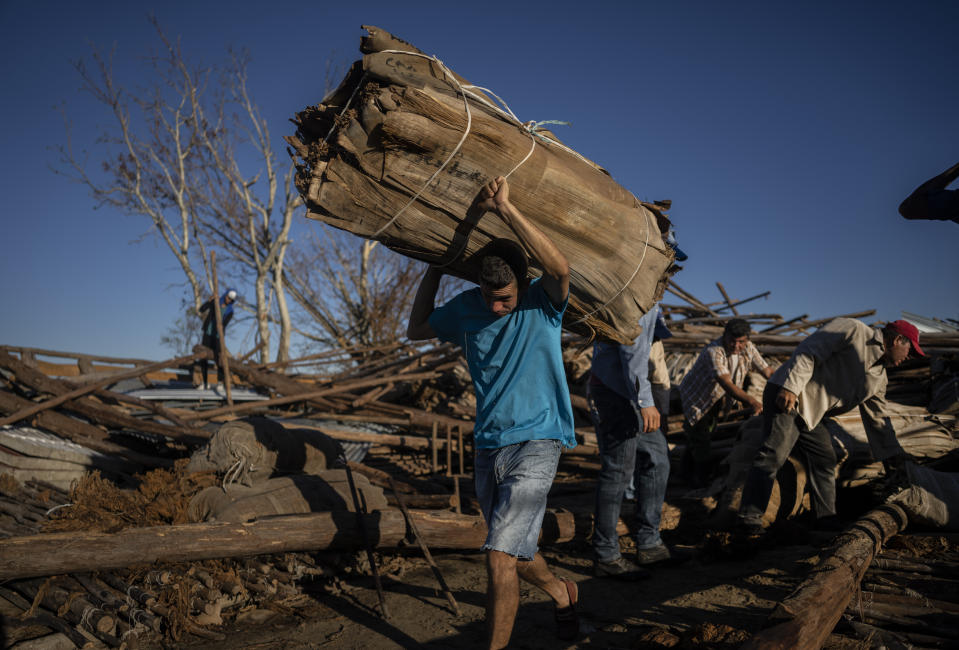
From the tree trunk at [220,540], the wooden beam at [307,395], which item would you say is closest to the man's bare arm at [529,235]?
the tree trunk at [220,540]

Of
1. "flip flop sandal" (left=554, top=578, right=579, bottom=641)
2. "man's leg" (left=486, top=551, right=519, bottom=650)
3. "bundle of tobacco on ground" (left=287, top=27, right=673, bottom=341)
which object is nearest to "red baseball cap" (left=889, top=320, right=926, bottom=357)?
"bundle of tobacco on ground" (left=287, top=27, right=673, bottom=341)

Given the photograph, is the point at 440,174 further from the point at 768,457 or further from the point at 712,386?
the point at 712,386

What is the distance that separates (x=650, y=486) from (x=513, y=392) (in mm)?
2115

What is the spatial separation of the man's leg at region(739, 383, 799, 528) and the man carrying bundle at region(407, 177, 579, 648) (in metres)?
2.37

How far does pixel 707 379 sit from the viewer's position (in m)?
6.18

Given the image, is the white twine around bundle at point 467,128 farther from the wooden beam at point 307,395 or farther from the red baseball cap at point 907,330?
the wooden beam at point 307,395

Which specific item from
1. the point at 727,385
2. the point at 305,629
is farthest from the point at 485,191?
the point at 727,385

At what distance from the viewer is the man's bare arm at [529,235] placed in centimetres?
262

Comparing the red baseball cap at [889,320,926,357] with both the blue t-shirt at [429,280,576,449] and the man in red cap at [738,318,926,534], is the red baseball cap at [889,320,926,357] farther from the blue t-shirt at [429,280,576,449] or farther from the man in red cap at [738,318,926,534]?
the blue t-shirt at [429,280,576,449]

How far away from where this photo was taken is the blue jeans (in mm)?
4184

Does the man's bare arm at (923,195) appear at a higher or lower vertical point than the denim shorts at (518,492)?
higher

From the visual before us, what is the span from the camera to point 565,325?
338 cm

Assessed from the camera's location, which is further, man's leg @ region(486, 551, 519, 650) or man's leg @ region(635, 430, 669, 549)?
man's leg @ region(635, 430, 669, 549)

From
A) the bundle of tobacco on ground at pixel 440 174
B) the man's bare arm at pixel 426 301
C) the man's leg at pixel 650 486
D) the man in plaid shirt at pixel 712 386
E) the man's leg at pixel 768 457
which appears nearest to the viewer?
the bundle of tobacco on ground at pixel 440 174
